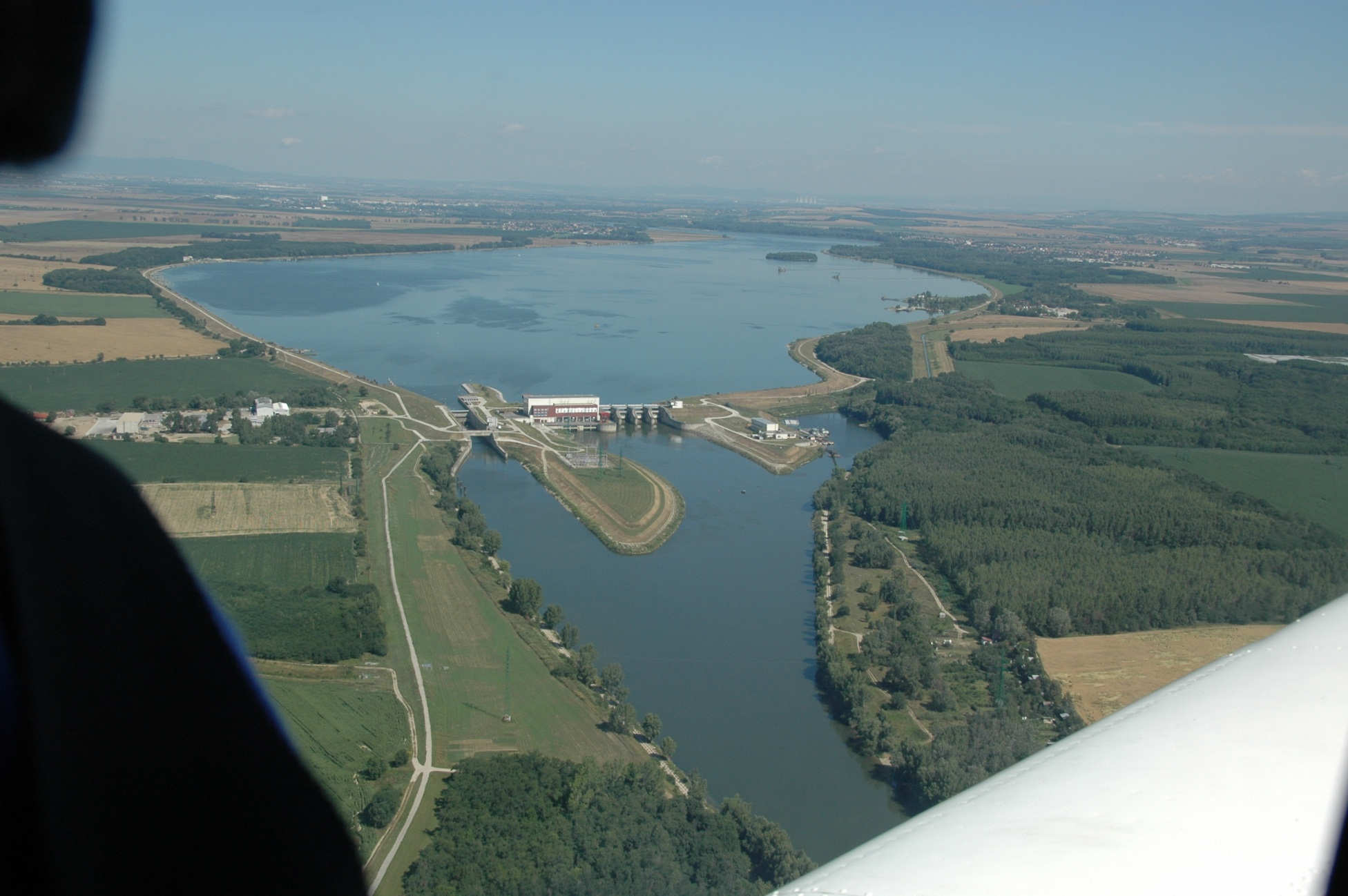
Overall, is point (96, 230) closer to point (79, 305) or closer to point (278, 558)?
point (79, 305)

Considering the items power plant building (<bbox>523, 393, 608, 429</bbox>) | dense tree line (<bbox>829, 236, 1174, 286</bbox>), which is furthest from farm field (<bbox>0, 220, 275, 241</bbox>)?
dense tree line (<bbox>829, 236, 1174, 286</bbox>)

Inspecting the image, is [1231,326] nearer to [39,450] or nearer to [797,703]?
[797,703]

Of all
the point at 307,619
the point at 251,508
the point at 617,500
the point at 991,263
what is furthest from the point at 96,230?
the point at 991,263

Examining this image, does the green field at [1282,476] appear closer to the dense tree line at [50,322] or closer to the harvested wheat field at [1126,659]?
the harvested wheat field at [1126,659]

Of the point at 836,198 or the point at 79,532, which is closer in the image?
the point at 79,532

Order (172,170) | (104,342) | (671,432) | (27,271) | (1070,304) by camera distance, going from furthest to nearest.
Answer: (172,170)
(1070,304)
(27,271)
(104,342)
(671,432)

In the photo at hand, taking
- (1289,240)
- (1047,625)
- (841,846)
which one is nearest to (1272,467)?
(1047,625)
